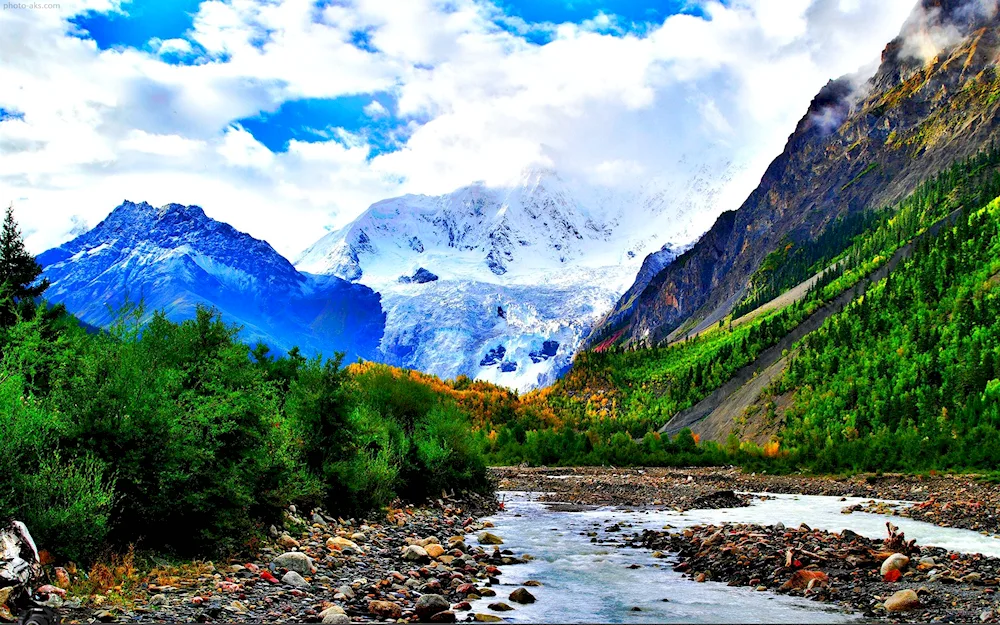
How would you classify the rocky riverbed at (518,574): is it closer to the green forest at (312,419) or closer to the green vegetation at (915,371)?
the green forest at (312,419)

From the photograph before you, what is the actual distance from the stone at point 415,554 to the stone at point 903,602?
541 inches

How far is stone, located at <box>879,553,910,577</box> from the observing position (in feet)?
66.1

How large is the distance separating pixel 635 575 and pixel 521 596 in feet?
19.3

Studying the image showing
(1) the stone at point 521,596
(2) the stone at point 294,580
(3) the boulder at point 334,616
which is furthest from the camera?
(1) the stone at point 521,596

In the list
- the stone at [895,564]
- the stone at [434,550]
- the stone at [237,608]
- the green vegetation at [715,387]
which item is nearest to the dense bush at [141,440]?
the stone at [237,608]

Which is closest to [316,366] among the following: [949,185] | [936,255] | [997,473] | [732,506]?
[732,506]

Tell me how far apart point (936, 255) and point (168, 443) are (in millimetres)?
132506

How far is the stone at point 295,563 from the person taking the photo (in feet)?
64.1

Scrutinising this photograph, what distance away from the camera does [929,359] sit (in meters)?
92.8

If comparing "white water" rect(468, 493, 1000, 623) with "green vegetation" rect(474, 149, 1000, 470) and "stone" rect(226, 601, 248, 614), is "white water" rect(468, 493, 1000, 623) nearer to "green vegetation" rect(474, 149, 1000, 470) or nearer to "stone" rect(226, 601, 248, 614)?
"stone" rect(226, 601, 248, 614)

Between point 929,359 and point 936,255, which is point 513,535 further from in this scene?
point 936,255

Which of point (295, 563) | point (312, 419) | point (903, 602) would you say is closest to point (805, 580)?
point (903, 602)

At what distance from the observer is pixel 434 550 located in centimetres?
2527

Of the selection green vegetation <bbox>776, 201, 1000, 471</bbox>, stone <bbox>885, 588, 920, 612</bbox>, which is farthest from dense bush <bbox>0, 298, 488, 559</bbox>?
green vegetation <bbox>776, 201, 1000, 471</bbox>
